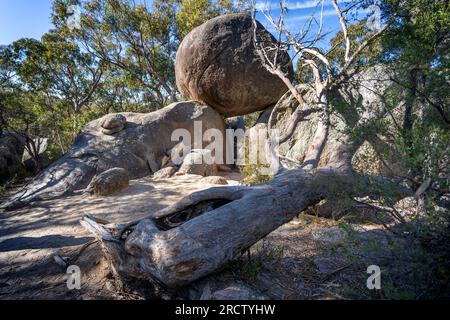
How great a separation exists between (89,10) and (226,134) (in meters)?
9.00

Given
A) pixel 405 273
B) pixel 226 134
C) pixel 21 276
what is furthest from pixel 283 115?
pixel 21 276

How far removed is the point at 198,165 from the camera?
7203 mm

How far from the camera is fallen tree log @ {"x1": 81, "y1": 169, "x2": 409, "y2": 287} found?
6.66 ft

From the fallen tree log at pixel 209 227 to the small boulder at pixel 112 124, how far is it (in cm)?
547

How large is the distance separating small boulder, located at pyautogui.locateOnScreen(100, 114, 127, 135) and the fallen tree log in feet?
17.9

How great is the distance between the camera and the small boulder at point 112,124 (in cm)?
772

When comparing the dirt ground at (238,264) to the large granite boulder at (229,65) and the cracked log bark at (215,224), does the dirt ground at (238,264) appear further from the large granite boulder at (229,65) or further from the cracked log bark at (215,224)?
the large granite boulder at (229,65)

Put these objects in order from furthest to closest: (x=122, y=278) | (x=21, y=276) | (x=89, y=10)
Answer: (x=89, y=10) < (x=21, y=276) < (x=122, y=278)

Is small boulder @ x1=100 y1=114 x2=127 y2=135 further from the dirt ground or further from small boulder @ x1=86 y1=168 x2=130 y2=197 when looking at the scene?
the dirt ground

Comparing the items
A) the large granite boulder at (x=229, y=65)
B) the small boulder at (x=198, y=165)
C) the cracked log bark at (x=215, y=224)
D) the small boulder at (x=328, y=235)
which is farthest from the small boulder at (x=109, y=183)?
the small boulder at (x=328, y=235)

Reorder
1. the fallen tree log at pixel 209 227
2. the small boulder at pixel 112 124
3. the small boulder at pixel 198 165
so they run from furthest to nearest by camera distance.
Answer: the small boulder at pixel 112 124 → the small boulder at pixel 198 165 → the fallen tree log at pixel 209 227

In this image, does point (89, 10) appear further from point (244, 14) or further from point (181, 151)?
point (181, 151)

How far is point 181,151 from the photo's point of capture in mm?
8094

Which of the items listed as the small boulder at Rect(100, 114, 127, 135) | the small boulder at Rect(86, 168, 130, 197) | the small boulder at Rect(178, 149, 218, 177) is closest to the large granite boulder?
the small boulder at Rect(178, 149, 218, 177)
